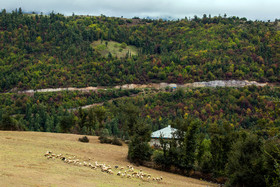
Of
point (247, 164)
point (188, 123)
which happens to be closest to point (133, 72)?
point (188, 123)

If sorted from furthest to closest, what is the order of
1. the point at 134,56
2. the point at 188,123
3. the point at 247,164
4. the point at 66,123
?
the point at 134,56, the point at 66,123, the point at 188,123, the point at 247,164

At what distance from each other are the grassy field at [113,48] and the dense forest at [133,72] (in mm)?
809

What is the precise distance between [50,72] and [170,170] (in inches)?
4395

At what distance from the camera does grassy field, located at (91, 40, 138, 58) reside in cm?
17375

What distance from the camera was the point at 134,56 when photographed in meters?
170

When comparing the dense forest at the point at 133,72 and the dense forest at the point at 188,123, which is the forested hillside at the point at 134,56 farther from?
the dense forest at the point at 188,123

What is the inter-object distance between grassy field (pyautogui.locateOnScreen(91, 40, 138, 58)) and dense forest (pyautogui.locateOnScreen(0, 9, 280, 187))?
0.81 m

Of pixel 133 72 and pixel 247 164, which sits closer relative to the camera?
pixel 247 164

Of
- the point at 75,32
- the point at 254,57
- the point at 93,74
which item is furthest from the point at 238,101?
the point at 75,32

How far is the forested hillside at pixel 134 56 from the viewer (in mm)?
143375

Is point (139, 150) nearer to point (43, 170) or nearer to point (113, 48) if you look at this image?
point (43, 170)

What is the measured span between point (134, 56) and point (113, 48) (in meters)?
18.2

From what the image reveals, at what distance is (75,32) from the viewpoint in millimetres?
180875

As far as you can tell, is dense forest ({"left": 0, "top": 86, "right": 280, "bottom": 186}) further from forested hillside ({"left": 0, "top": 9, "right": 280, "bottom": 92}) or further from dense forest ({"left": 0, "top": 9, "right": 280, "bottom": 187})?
forested hillside ({"left": 0, "top": 9, "right": 280, "bottom": 92})
